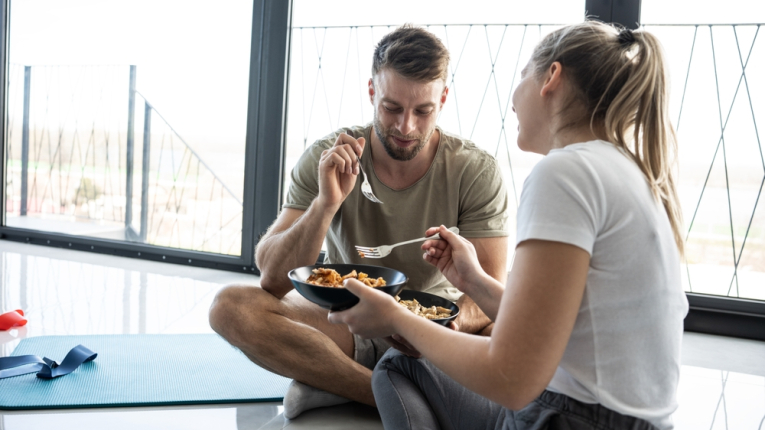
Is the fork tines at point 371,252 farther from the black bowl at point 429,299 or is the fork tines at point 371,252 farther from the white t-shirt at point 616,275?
the white t-shirt at point 616,275

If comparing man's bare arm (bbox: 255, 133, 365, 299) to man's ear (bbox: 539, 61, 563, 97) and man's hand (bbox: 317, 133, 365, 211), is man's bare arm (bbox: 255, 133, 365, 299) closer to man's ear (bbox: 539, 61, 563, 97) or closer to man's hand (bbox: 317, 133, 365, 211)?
man's hand (bbox: 317, 133, 365, 211)

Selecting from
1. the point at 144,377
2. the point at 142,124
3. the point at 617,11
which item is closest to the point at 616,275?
the point at 144,377

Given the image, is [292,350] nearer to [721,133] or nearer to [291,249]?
[291,249]

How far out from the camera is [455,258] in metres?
1.45

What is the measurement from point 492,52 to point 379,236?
161cm

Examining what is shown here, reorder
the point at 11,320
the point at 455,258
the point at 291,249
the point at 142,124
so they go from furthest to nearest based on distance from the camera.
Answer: the point at 142,124 → the point at 11,320 → the point at 291,249 → the point at 455,258

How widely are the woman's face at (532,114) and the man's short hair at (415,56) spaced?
80 cm

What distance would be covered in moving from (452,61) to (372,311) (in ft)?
→ 7.89

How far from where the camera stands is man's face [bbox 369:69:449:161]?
1922 mm

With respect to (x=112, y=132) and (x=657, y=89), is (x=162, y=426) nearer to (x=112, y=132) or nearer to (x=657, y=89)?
(x=657, y=89)

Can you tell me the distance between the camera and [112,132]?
4.18 m

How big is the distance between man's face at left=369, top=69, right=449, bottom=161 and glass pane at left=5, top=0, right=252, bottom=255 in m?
1.94

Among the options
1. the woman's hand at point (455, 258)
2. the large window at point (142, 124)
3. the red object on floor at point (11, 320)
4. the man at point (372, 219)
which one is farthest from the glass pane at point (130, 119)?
the woman's hand at point (455, 258)

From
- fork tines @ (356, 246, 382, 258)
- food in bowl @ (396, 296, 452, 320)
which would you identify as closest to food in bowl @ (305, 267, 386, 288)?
food in bowl @ (396, 296, 452, 320)
